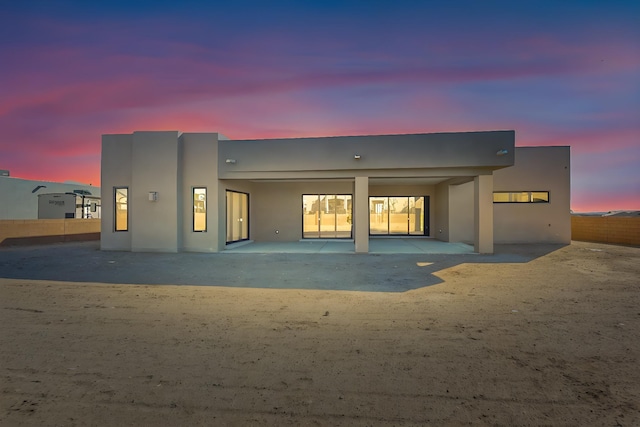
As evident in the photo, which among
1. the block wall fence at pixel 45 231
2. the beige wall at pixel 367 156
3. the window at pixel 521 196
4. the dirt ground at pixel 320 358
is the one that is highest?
the beige wall at pixel 367 156

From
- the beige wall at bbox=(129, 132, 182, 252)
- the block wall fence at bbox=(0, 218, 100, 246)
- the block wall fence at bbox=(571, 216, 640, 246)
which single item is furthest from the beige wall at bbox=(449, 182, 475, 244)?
the block wall fence at bbox=(0, 218, 100, 246)

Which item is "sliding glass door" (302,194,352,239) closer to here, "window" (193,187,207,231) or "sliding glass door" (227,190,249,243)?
"sliding glass door" (227,190,249,243)

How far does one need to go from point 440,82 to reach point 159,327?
13.5m

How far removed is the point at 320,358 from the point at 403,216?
1583 cm

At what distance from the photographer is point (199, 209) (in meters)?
13.4

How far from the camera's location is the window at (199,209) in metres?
13.4

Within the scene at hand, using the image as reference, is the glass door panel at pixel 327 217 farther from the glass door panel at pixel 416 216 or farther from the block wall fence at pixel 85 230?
the block wall fence at pixel 85 230

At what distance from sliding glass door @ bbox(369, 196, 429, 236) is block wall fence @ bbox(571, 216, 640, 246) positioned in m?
8.94

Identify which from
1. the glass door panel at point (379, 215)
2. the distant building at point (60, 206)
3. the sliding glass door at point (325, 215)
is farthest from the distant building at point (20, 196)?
the glass door panel at point (379, 215)

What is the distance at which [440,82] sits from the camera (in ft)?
44.8

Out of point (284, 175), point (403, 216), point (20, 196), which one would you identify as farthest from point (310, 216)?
point (20, 196)

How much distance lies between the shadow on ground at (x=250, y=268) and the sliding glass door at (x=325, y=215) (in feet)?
16.8

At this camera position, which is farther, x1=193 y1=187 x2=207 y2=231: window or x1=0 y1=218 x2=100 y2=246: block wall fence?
x1=0 y1=218 x2=100 y2=246: block wall fence

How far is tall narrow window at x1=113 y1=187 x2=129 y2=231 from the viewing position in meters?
13.9
